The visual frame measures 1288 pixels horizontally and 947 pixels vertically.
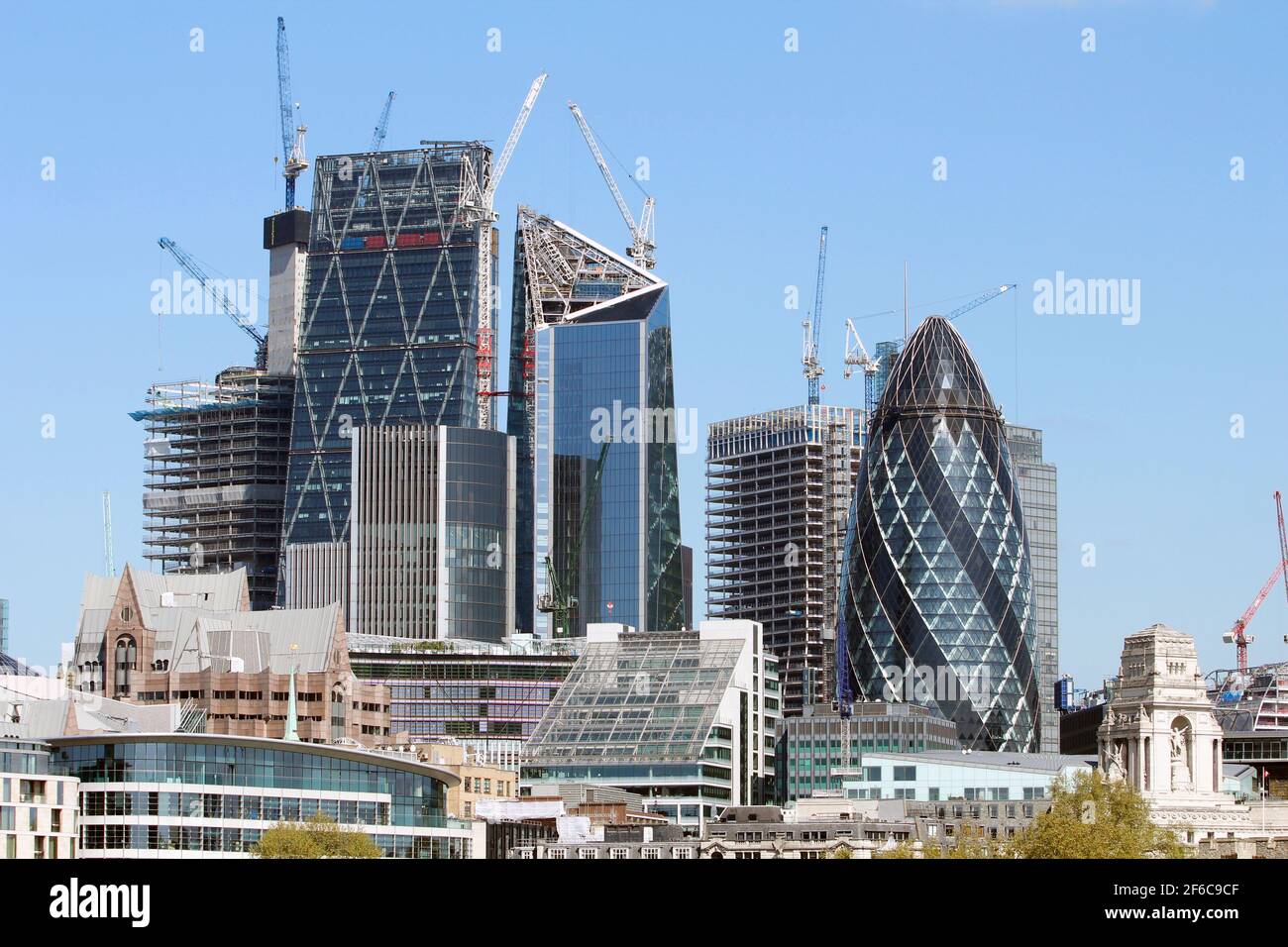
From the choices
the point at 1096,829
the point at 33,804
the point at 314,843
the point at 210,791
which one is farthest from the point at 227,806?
the point at 1096,829

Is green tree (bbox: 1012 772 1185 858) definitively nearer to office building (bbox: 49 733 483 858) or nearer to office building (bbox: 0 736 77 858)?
office building (bbox: 49 733 483 858)

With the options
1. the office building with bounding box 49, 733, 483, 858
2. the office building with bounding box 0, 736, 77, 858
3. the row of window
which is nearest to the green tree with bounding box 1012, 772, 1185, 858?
the office building with bounding box 49, 733, 483, 858

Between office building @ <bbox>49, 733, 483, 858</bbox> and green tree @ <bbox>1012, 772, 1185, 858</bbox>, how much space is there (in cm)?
4545

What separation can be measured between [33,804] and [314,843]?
18603mm

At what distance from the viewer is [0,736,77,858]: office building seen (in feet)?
483

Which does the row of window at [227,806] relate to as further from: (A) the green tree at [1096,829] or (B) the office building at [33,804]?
(A) the green tree at [1096,829]

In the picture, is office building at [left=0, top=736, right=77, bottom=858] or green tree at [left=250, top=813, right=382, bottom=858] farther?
office building at [left=0, top=736, right=77, bottom=858]

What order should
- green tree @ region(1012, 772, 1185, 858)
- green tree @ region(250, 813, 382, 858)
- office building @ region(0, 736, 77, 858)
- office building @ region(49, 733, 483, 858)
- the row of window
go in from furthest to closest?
the row of window < office building @ region(49, 733, 483, 858) < office building @ region(0, 736, 77, 858) < green tree @ region(250, 813, 382, 858) < green tree @ region(1012, 772, 1185, 858)

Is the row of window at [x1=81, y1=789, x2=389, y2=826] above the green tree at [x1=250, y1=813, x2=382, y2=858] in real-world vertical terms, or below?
above

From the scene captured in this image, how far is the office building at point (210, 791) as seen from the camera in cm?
15675

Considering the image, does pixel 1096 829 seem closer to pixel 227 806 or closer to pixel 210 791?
pixel 227 806

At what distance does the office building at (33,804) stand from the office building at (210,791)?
1634mm

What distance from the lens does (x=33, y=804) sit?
150875 millimetres
